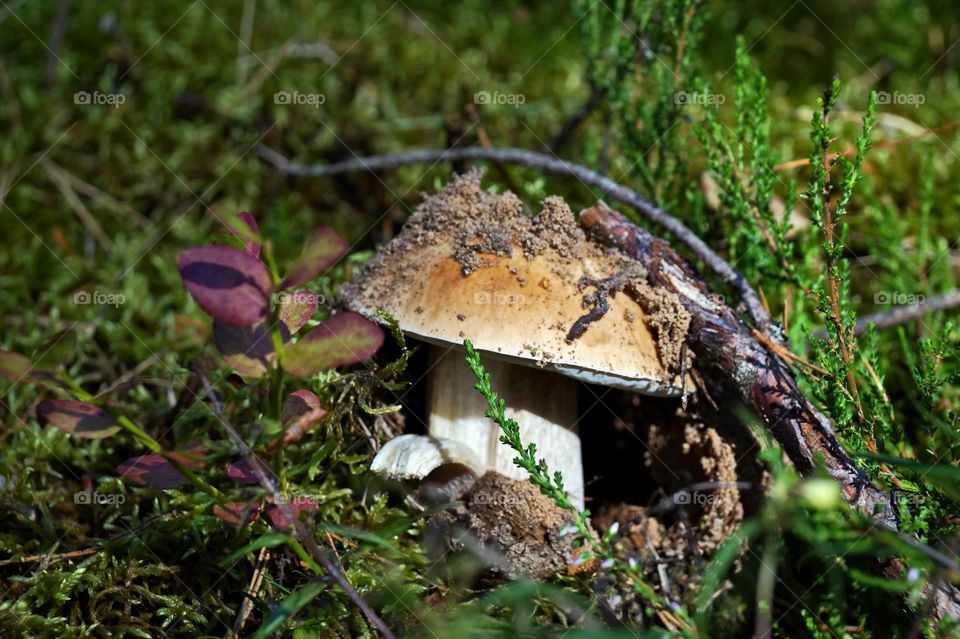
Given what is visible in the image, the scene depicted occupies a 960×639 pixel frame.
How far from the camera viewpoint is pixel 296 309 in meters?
1.56

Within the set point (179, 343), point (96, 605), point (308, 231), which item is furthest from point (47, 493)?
point (308, 231)

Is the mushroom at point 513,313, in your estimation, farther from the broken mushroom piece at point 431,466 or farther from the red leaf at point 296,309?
the red leaf at point 296,309

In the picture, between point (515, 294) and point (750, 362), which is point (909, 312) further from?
point (515, 294)

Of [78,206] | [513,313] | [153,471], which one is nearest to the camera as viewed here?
[153,471]

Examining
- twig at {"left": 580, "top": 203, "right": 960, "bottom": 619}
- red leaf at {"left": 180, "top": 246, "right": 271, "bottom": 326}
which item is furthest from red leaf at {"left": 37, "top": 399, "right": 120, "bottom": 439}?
twig at {"left": 580, "top": 203, "right": 960, "bottom": 619}

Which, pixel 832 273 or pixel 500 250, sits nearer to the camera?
pixel 832 273

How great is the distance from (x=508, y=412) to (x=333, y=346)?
69 cm

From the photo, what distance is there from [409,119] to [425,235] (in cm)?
178

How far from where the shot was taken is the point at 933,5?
13.6ft

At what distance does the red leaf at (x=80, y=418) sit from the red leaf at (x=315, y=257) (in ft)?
1.46

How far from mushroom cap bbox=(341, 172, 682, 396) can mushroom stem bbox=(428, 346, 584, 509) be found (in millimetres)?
233

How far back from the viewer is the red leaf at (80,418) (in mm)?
1352

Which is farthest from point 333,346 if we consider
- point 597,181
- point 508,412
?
point 597,181

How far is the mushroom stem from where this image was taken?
1888 millimetres
